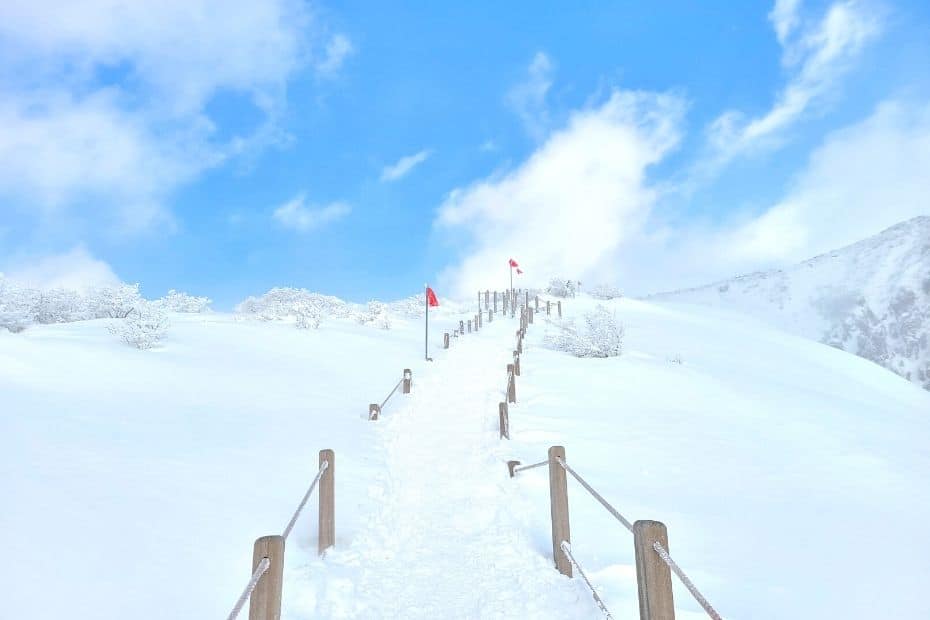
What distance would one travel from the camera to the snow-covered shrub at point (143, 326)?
1293 centimetres

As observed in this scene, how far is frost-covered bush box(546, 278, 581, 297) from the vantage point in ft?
156

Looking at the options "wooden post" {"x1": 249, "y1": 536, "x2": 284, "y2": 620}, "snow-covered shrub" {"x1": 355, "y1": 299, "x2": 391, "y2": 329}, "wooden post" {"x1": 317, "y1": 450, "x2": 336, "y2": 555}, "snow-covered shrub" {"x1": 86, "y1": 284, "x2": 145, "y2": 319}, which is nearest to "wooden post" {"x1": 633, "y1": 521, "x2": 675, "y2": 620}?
"wooden post" {"x1": 249, "y1": 536, "x2": 284, "y2": 620}

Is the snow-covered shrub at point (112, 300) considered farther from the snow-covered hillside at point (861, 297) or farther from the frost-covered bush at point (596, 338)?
the snow-covered hillside at point (861, 297)

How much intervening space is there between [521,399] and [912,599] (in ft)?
27.8

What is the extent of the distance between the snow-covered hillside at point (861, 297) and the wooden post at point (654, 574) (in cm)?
5185

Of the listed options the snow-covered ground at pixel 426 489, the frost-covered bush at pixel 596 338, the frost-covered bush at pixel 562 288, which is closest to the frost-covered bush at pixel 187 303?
the snow-covered ground at pixel 426 489

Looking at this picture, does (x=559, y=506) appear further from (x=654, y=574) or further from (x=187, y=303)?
(x=187, y=303)

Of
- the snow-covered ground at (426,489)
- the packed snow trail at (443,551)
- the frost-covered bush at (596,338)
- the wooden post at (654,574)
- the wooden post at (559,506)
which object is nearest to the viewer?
the wooden post at (654,574)

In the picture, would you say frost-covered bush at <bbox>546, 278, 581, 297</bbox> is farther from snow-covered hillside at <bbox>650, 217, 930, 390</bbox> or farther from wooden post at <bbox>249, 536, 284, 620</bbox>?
wooden post at <bbox>249, 536, 284, 620</bbox>

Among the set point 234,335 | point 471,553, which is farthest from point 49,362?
point 471,553

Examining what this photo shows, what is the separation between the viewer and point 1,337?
35.8 ft

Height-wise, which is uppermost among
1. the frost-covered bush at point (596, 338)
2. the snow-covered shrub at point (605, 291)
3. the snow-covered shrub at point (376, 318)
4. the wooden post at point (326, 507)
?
the snow-covered shrub at point (605, 291)

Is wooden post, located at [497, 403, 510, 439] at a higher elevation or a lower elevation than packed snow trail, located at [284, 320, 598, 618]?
higher

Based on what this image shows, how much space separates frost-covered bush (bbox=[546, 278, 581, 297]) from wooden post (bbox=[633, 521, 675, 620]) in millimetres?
45060
